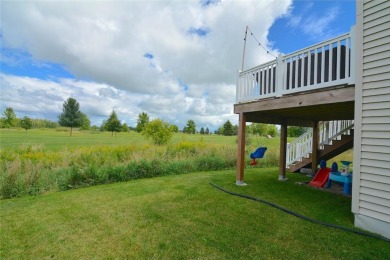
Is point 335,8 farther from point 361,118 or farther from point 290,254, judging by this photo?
point 290,254

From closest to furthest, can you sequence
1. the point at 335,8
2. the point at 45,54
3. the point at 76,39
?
the point at 335,8
the point at 76,39
the point at 45,54

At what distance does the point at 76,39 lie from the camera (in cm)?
850

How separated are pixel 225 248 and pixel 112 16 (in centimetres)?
794

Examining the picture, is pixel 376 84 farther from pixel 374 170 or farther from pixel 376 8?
pixel 374 170

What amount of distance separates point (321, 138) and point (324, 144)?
0.97ft

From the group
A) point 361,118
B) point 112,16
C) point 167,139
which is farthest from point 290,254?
point 167,139

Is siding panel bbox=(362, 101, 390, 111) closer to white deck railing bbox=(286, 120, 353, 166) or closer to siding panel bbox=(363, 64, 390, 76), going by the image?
siding panel bbox=(363, 64, 390, 76)

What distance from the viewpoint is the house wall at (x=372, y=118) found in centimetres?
293

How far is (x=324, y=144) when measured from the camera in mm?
7266

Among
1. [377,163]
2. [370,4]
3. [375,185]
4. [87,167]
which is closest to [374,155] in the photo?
[377,163]

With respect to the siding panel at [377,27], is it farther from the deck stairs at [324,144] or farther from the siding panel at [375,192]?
the deck stairs at [324,144]

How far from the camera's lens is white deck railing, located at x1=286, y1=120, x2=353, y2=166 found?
7.00 metres

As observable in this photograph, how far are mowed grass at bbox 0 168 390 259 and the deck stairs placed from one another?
8.07 ft

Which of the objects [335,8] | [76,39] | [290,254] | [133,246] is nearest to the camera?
[290,254]
